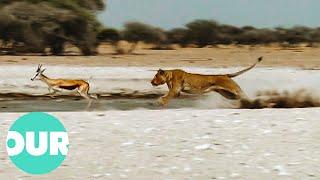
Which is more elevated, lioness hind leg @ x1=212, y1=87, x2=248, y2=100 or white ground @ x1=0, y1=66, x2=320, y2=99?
white ground @ x1=0, y1=66, x2=320, y2=99

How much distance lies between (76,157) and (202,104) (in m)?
9.00

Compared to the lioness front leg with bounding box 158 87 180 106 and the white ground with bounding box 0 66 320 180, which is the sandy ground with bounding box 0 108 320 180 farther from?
the lioness front leg with bounding box 158 87 180 106

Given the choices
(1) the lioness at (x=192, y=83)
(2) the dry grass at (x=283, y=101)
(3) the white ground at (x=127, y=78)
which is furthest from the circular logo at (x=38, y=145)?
(3) the white ground at (x=127, y=78)

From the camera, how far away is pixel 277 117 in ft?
36.3

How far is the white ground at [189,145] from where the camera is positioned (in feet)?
27.5

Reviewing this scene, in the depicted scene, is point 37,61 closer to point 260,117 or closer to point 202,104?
point 202,104

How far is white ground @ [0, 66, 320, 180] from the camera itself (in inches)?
330

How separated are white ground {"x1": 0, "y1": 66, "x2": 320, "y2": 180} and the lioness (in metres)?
3.22

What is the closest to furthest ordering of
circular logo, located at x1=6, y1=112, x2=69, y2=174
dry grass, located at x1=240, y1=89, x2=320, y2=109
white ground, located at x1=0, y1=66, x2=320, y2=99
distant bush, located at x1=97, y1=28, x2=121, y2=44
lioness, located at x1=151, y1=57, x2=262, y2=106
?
circular logo, located at x1=6, y1=112, x2=69, y2=174
lioness, located at x1=151, y1=57, x2=262, y2=106
dry grass, located at x1=240, y1=89, x2=320, y2=109
white ground, located at x1=0, y1=66, x2=320, y2=99
distant bush, located at x1=97, y1=28, x2=121, y2=44

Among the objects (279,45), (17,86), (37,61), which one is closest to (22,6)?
(37,61)

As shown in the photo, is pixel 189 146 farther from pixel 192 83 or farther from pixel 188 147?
pixel 192 83

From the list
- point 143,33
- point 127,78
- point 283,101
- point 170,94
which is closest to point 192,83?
point 170,94

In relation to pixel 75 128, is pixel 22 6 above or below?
above

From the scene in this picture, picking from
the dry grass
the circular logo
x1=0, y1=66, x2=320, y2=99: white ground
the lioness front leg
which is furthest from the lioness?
the circular logo
